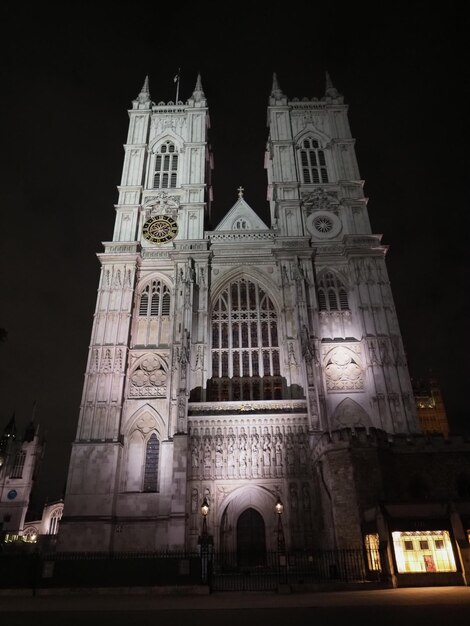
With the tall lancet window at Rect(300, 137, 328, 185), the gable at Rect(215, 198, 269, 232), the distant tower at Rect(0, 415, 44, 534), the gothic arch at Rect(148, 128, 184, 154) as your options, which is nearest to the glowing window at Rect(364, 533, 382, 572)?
the gable at Rect(215, 198, 269, 232)

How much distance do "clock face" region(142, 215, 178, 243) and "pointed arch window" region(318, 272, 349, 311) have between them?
12.4 meters

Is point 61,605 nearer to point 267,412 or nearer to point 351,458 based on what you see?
point 351,458

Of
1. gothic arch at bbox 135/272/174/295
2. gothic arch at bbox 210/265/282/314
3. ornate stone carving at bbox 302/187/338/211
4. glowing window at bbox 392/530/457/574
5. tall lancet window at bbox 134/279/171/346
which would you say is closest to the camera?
glowing window at bbox 392/530/457/574

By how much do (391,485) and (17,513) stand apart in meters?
53.8

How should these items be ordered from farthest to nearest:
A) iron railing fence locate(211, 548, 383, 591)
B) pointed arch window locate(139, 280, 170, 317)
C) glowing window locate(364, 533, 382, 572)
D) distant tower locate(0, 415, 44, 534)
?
distant tower locate(0, 415, 44, 534)
pointed arch window locate(139, 280, 170, 317)
iron railing fence locate(211, 548, 383, 591)
glowing window locate(364, 533, 382, 572)

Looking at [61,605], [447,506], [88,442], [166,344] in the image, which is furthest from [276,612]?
[166,344]

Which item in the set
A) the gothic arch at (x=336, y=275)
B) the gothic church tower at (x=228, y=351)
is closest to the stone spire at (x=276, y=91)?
the gothic church tower at (x=228, y=351)

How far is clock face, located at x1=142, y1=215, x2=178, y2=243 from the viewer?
35.2m

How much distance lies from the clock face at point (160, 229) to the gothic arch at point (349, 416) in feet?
60.2

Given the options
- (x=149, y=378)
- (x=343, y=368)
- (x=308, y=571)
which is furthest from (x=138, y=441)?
(x=343, y=368)

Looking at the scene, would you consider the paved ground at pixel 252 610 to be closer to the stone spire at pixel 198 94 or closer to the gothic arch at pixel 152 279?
the gothic arch at pixel 152 279

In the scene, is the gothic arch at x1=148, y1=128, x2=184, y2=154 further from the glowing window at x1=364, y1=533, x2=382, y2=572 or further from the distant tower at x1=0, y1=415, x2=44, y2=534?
the distant tower at x1=0, y1=415, x2=44, y2=534

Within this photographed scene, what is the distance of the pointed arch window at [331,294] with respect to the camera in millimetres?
32406

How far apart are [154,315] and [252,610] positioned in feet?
79.3
